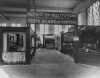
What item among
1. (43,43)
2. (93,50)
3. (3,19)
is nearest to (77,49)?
(93,50)

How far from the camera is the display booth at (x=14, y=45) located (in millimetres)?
6234

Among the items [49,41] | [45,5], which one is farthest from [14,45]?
[49,41]

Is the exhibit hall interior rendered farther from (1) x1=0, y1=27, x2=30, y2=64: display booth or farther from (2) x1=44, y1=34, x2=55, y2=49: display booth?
(2) x1=44, y1=34, x2=55, y2=49: display booth

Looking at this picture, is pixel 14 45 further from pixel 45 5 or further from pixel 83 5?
pixel 83 5

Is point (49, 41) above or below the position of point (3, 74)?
above

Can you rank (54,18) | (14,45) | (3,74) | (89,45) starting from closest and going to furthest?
(3,74)
(14,45)
(54,18)
(89,45)

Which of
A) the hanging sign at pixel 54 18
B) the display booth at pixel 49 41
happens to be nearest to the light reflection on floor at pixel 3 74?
the hanging sign at pixel 54 18

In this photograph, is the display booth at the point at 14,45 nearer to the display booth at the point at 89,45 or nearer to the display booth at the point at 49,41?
the display booth at the point at 89,45

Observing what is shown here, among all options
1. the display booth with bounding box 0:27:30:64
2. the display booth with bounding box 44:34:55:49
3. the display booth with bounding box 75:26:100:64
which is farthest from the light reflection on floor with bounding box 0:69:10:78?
the display booth with bounding box 44:34:55:49

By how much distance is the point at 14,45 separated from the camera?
20.8 ft

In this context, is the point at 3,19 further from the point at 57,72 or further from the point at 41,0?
the point at 57,72

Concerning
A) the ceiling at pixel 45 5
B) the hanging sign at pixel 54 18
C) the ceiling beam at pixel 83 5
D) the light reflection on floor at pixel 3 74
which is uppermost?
the ceiling at pixel 45 5

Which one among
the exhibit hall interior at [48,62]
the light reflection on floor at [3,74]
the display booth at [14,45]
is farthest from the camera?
the display booth at [14,45]

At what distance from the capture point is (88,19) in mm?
10992
